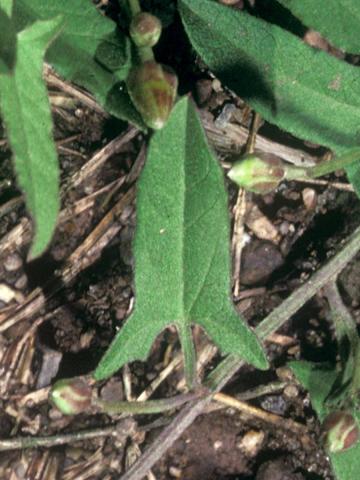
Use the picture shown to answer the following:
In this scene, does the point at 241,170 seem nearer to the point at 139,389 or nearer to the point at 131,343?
the point at 131,343

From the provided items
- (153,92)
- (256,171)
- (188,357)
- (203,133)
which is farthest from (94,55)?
(188,357)

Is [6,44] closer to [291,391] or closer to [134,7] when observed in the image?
[134,7]

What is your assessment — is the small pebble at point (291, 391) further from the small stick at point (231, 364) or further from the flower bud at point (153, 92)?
the flower bud at point (153, 92)

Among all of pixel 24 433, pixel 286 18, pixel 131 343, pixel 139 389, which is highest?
pixel 286 18

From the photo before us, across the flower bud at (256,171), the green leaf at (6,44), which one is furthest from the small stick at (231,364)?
the green leaf at (6,44)

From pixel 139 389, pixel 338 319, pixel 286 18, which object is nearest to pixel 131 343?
pixel 139 389

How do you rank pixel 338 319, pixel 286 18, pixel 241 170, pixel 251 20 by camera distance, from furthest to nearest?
pixel 286 18 → pixel 338 319 → pixel 251 20 → pixel 241 170
